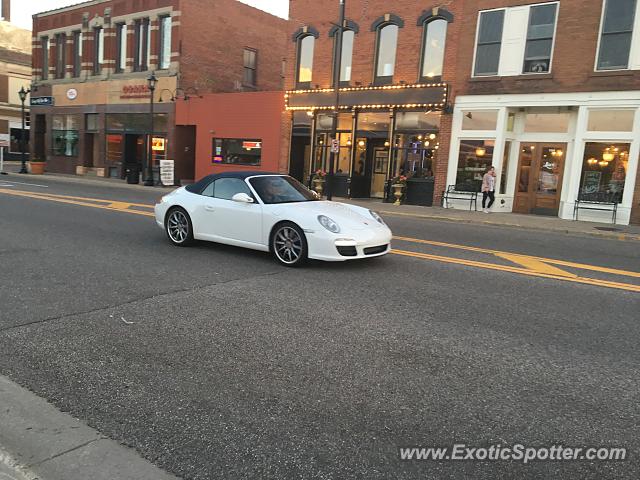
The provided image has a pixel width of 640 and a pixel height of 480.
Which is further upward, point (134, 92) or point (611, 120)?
point (134, 92)

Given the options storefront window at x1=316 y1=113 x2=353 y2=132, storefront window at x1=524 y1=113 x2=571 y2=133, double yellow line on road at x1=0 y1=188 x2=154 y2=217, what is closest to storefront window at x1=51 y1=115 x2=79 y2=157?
storefront window at x1=316 y1=113 x2=353 y2=132

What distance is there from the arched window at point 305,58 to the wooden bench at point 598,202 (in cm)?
1280

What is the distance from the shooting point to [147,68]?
29.6 m

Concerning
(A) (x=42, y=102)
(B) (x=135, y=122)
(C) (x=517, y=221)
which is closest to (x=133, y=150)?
(B) (x=135, y=122)

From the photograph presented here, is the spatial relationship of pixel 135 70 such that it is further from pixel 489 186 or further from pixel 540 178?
pixel 540 178

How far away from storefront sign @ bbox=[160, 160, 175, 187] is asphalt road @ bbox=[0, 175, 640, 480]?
60.5 ft

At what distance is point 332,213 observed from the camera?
7.66 meters

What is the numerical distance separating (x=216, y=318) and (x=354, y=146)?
61.4ft

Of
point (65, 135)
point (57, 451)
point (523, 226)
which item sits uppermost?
point (65, 135)

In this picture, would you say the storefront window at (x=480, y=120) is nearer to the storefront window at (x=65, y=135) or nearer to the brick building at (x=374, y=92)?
the brick building at (x=374, y=92)

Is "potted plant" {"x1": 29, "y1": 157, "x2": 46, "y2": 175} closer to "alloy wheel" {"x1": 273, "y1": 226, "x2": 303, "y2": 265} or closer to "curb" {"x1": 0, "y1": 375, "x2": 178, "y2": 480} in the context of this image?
"alloy wheel" {"x1": 273, "y1": 226, "x2": 303, "y2": 265}

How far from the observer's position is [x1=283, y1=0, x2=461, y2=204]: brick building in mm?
20594

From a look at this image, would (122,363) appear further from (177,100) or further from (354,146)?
(177,100)

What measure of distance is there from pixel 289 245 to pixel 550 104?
14.2 m
